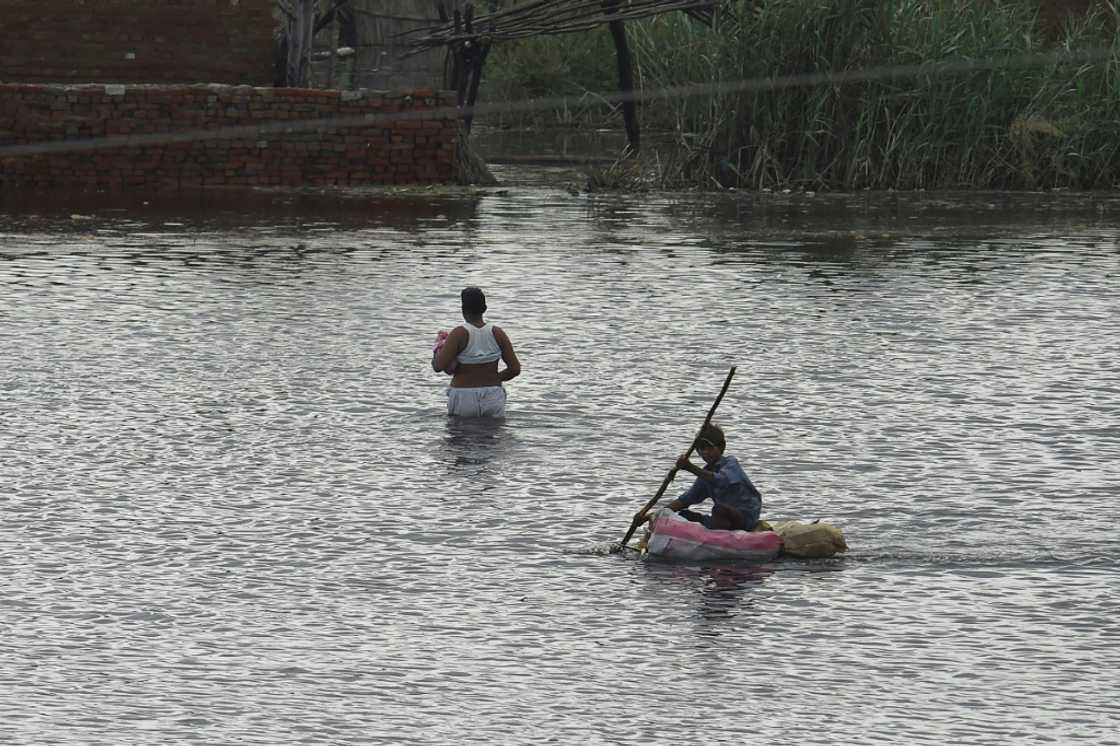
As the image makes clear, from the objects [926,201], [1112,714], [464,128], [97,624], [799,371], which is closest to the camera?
[1112,714]

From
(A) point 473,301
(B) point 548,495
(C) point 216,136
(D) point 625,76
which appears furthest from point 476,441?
(D) point 625,76

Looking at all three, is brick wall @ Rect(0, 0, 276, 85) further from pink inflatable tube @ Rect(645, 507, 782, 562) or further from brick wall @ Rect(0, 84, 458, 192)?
pink inflatable tube @ Rect(645, 507, 782, 562)

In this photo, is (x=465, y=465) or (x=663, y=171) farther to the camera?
(x=663, y=171)

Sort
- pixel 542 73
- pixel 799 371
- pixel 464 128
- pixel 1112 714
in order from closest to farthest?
pixel 1112 714 → pixel 799 371 → pixel 464 128 → pixel 542 73

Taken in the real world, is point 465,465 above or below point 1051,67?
below

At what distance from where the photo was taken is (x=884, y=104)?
2727 centimetres

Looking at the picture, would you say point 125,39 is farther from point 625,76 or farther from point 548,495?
point 548,495

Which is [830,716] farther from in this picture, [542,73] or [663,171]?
[542,73]

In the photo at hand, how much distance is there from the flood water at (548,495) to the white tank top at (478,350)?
40 centimetres

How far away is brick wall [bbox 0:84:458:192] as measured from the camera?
28.1 metres

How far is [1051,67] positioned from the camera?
91.1 ft

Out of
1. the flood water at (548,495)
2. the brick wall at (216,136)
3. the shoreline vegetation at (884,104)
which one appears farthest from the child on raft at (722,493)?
the brick wall at (216,136)

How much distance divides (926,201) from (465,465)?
51.0 ft

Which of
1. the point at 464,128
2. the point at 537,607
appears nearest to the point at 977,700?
the point at 537,607
